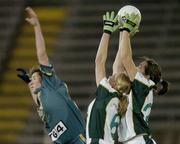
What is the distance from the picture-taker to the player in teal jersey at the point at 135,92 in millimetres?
6785

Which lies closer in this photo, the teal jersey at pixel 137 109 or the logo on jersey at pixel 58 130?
the teal jersey at pixel 137 109

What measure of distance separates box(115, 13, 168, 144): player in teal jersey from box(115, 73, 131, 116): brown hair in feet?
0.21

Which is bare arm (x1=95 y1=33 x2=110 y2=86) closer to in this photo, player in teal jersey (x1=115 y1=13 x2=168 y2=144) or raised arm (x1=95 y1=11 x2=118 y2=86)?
raised arm (x1=95 y1=11 x2=118 y2=86)

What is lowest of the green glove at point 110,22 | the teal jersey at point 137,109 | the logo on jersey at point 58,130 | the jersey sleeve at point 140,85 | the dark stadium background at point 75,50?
the dark stadium background at point 75,50

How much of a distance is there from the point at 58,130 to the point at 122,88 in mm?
887

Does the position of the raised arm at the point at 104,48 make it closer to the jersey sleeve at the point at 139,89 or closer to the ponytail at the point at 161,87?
the jersey sleeve at the point at 139,89

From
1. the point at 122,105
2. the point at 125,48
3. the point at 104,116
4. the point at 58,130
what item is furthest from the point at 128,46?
the point at 58,130

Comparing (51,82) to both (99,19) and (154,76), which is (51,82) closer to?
(154,76)

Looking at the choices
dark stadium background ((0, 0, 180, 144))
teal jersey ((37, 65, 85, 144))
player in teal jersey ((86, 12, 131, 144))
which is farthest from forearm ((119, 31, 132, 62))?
dark stadium background ((0, 0, 180, 144))

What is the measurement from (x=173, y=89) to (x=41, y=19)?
10.5 feet

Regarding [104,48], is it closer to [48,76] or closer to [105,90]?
[105,90]

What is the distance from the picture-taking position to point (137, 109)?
6801 mm

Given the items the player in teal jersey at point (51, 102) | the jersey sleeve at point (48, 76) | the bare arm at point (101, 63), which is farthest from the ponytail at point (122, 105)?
the jersey sleeve at point (48, 76)

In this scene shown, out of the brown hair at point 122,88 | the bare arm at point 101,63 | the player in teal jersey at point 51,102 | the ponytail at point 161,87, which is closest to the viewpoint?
the brown hair at point 122,88
